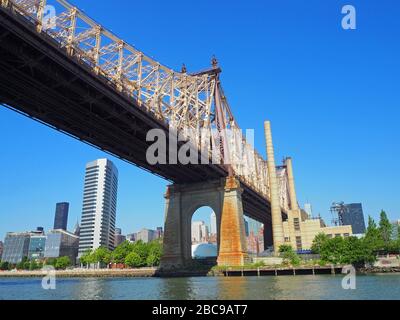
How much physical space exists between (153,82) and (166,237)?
93.2 ft

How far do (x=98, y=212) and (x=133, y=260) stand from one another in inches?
3504

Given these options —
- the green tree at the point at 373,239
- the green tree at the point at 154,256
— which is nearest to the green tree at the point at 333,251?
the green tree at the point at 373,239

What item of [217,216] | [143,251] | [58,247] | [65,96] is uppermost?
[65,96]

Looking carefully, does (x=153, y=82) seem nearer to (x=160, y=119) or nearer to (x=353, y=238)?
(x=160, y=119)

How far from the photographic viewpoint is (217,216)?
60812 millimetres

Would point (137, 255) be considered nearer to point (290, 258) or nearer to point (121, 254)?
point (121, 254)

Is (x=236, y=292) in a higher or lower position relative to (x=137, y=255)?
lower

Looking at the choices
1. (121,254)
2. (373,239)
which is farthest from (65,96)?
(121,254)

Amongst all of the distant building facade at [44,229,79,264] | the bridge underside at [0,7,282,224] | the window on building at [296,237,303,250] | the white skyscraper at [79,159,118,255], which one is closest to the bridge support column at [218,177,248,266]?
the bridge underside at [0,7,282,224]

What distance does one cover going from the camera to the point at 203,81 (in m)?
67.1

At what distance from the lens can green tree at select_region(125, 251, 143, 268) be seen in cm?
10149

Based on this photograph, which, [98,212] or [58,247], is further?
[58,247]

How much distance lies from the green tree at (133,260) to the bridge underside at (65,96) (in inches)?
2319
